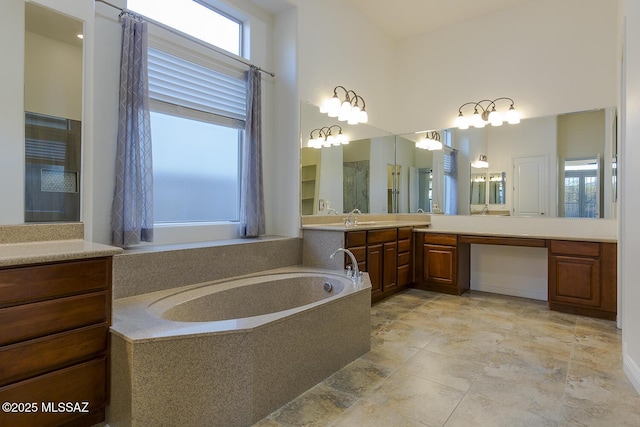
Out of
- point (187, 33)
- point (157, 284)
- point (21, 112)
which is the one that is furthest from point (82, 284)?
point (187, 33)

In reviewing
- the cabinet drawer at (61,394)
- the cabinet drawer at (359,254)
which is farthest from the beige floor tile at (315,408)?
the cabinet drawer at (359,254)

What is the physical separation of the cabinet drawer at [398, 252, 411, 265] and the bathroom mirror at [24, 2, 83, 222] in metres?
3.21

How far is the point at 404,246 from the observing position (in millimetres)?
4207

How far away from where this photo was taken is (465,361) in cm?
240

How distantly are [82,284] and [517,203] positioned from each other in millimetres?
4302

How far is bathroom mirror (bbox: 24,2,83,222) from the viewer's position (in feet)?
6.26

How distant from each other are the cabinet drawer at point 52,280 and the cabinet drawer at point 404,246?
3135 mm

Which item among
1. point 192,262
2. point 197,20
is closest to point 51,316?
point 192,262

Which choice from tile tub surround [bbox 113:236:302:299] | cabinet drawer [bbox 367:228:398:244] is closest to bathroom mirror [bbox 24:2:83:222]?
tile tub surround [bbox 113:236:302:299]

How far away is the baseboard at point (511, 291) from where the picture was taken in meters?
4.03

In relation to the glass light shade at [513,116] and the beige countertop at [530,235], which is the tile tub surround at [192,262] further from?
the glass light shade at [513,116]

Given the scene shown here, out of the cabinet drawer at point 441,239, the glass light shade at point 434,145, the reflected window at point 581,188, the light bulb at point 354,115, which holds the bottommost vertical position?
the cabinet drawer at point 441,239

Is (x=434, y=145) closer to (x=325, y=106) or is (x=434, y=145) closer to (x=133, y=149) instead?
(x=325, y=106)

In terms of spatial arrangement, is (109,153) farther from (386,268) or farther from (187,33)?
(386,268)
